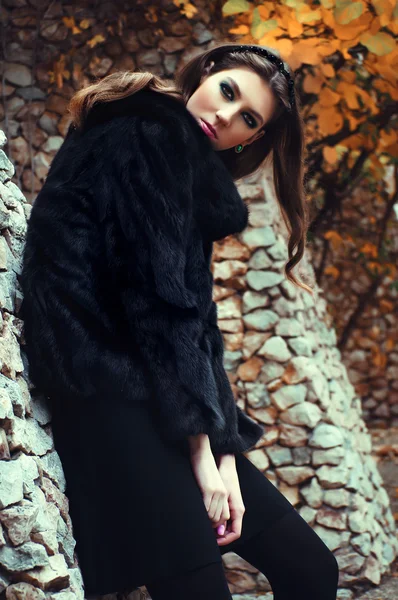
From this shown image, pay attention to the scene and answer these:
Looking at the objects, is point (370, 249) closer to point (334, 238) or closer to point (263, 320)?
point (334, 238)

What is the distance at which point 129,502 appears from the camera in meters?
1.37

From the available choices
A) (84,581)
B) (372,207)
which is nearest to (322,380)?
(84,581)

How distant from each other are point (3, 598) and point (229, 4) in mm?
2221

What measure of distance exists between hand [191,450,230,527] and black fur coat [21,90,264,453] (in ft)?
0.16

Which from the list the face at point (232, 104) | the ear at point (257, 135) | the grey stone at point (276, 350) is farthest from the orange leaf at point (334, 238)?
the face at point (232, 104)

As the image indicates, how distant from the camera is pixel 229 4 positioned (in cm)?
272

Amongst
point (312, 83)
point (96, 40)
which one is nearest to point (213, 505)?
point (312, 83)

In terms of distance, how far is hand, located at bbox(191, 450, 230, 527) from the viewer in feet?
4.65

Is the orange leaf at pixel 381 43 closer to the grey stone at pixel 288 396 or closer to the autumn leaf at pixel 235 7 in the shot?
the autumn leaf at pixel 235 7

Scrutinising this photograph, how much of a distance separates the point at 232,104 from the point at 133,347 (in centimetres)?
65

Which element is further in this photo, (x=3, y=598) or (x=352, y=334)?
(x=352, y=334)

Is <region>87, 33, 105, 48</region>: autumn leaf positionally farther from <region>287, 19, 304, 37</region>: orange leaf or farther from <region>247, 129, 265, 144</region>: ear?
<region>247, 129, 265, 144</region>: ear

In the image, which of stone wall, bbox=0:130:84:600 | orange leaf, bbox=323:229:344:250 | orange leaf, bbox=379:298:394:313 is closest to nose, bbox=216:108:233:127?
stone wall, bbox=0:130:84:600

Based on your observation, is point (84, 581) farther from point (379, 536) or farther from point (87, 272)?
point (379, 536)
